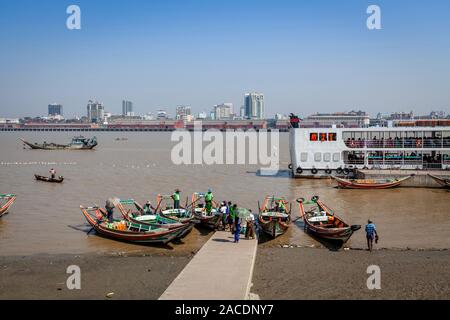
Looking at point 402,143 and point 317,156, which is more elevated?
point 402,143

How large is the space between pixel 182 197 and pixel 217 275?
19556mm

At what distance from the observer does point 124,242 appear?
65.9ft

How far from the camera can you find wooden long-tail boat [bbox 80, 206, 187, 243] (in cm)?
1905

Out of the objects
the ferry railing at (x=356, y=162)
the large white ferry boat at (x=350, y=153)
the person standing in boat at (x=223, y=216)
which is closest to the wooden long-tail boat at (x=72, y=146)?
the large white ferry boat at (x=350, y=153)

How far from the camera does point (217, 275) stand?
1384 centimetres

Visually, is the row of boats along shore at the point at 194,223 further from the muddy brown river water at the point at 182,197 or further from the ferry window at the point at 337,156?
the ferry window at the point at 337,156

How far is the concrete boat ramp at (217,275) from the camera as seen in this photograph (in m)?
12.3

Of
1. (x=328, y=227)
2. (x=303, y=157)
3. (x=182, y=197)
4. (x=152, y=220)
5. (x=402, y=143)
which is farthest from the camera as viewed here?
(x=303, y=157)
